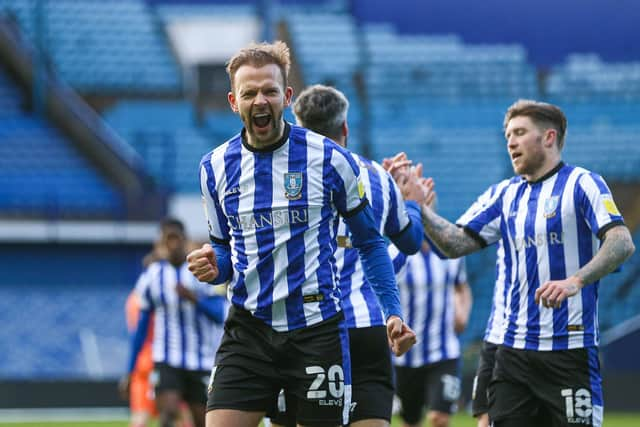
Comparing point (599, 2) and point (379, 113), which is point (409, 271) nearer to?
point (379, 113)

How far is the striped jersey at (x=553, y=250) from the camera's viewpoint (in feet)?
17.6

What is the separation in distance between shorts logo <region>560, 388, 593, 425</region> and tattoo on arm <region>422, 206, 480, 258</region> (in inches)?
33.7

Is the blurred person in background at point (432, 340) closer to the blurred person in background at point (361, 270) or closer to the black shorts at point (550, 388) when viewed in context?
the black shorts at point (550, 388)

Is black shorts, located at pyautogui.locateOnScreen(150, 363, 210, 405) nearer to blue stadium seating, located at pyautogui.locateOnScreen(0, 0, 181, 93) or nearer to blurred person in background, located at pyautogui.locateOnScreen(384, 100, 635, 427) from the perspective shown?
blurred person in background, located at pyautogui.locateOnScreen(384, 100, 635, 427)

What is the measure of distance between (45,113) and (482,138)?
288 inches

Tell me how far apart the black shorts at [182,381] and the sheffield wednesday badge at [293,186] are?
4779mm

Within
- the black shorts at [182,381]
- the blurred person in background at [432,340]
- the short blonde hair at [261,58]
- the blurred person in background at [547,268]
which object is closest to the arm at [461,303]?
the blurred person in background at [432,340]

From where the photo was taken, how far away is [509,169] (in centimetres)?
1947

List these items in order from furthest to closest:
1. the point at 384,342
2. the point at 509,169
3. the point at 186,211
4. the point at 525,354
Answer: the point at 509,169, the point at 186,211, the point at 525,354, the point at 384,342

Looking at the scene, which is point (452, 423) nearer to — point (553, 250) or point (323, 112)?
point (553, 250)

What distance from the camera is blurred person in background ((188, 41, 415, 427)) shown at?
14.0ft

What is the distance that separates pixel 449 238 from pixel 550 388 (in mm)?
893

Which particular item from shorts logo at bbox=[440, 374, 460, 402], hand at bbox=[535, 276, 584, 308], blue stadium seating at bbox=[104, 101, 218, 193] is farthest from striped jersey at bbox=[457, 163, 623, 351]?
blue stadium seating at bbox=[104, 101, 218, 193]

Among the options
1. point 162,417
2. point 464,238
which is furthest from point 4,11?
point 464,238
